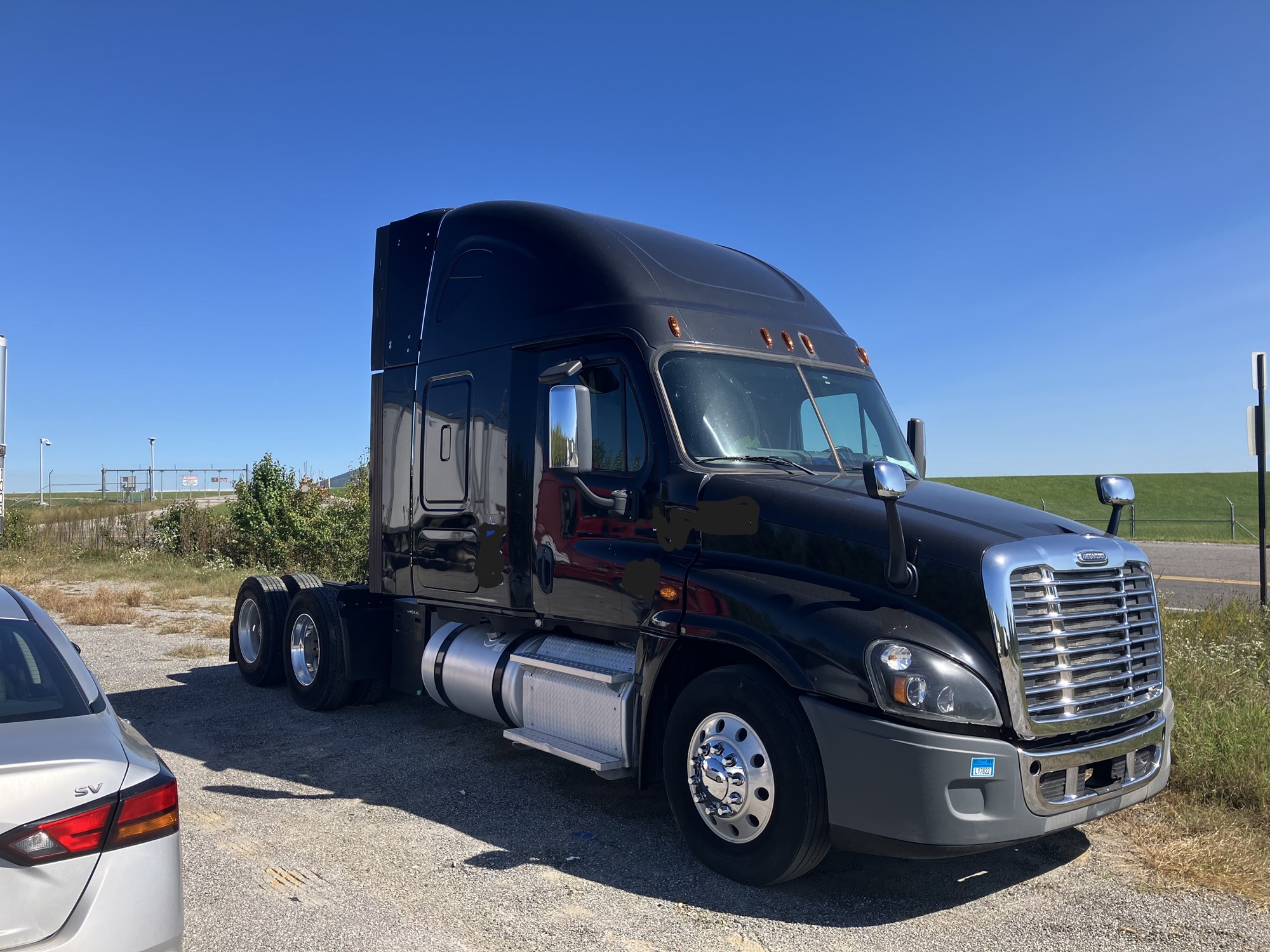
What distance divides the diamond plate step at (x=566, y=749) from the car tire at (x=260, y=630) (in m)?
3.95

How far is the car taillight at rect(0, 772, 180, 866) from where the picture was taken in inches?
101

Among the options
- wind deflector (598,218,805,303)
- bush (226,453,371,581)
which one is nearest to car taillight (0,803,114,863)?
wind deflector (598,218,805,303)

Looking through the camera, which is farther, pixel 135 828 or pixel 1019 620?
pixel 1019 620

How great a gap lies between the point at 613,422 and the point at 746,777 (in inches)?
81.9

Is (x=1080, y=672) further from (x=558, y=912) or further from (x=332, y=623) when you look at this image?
(x=332, y=623)

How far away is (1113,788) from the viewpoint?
14.4ft

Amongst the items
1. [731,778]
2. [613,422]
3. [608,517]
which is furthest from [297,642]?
[731,778]

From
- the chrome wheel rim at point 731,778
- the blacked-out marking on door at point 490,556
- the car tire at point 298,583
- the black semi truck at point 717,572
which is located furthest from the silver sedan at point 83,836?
the car tire at point 298,583

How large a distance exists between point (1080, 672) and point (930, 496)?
44.9 inches

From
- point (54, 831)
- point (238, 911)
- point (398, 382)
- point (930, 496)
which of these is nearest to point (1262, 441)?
point (930, 496)

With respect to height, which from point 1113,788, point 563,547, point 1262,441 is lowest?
point 1113,788

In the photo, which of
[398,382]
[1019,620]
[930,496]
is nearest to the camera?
[1019,620]

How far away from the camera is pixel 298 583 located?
29.9 feet

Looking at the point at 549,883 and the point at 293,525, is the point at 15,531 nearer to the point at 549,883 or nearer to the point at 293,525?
the point at 293,525
